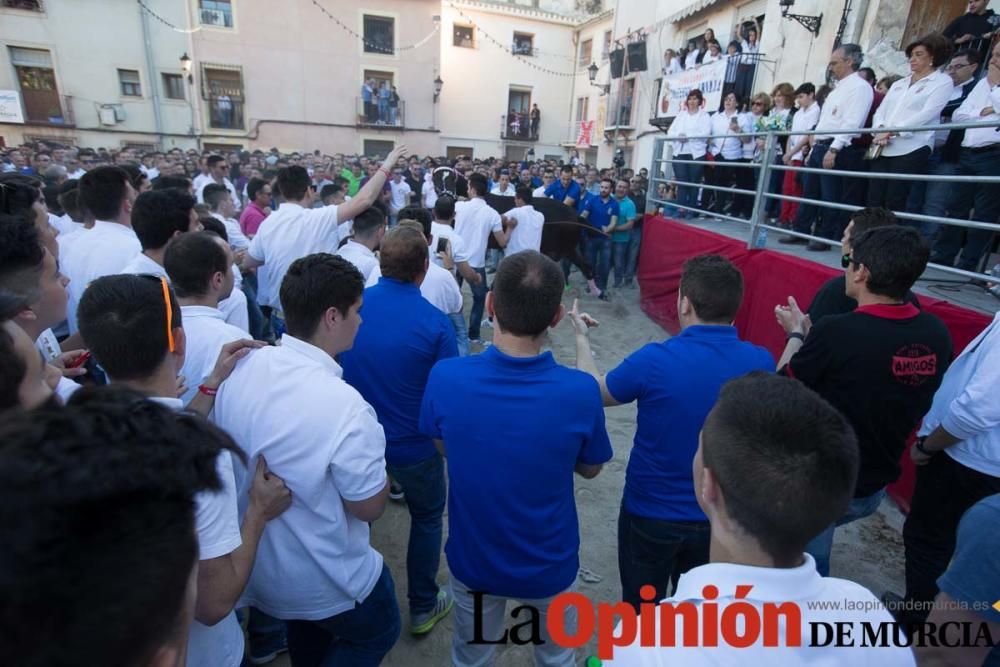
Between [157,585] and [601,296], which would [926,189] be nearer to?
[601,296]

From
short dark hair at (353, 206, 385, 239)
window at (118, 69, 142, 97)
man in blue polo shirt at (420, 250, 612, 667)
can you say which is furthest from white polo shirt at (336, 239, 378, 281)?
window at (118, 69, 142, 97)

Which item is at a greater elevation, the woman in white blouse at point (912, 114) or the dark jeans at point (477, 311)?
the woman in white blouse at point (912, 114)

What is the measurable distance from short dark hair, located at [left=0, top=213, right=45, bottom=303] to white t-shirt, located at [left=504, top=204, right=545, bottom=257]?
5.69 metres

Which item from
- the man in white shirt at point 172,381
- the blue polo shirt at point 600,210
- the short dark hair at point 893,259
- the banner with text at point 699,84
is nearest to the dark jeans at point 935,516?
the short dark hair at point 893,259

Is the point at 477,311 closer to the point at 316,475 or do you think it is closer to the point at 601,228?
the point at 601,228

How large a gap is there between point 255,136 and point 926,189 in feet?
79.4

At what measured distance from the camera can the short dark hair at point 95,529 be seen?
1.70 feet

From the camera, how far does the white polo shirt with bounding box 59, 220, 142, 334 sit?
119 inches

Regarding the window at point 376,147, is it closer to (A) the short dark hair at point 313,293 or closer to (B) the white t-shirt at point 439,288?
(B) the white t-shirt at point 439,288

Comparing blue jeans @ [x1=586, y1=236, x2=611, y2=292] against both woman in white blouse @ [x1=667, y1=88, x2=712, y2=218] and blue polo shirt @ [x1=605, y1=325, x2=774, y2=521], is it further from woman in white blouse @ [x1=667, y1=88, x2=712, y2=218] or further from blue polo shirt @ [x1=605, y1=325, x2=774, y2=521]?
blue polo shirt @ [x1=605, y1=325, x2=774, y2=521]

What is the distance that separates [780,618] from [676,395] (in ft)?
3.72

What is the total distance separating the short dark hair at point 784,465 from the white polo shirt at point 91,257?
3.32 meters

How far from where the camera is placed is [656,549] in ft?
6.93

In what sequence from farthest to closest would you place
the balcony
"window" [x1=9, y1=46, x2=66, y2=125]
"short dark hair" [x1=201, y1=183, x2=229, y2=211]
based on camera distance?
the balcony
"window" [x1=9, y1=46, x2=66, y2=125]
"short dark hair" [x1=201, y1=183, x2=229, y2=211]
